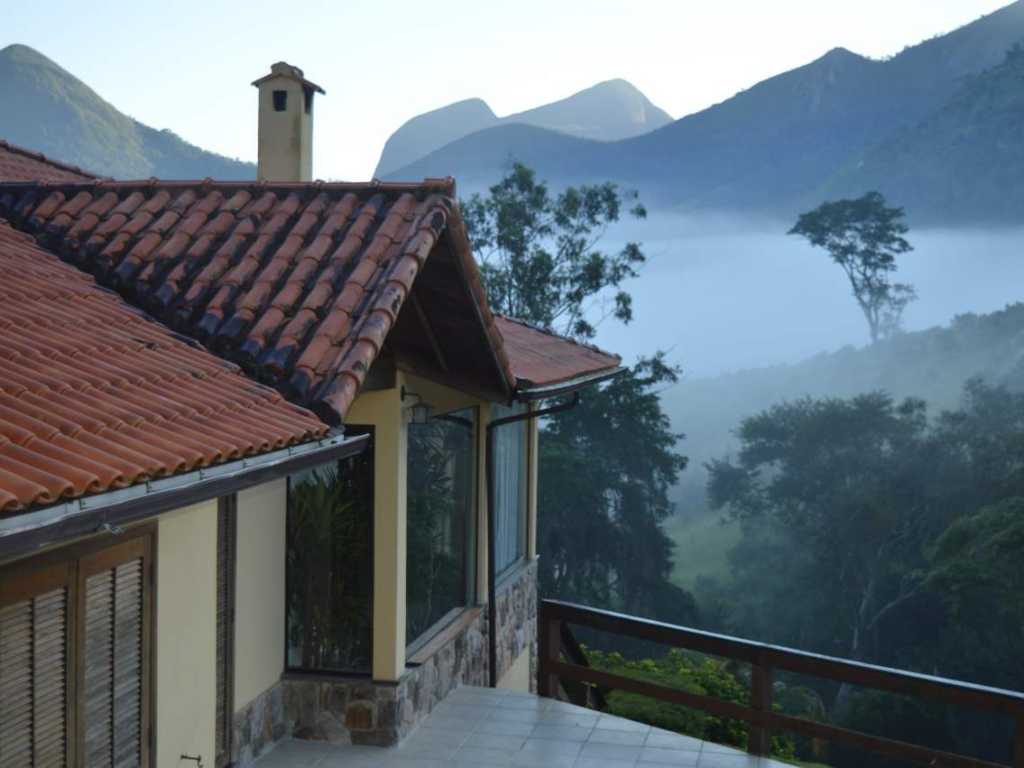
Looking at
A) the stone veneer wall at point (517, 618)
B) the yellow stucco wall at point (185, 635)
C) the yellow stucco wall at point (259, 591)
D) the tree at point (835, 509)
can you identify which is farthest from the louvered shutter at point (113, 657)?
the tree at point (835, 509)

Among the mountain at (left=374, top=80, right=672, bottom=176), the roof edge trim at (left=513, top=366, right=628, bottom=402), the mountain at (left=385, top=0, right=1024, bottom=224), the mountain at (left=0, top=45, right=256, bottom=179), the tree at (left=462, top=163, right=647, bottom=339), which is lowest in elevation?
the roof edge trim at (left=513, top=366, right=628, bottom=402)

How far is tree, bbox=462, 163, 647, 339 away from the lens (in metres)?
34.3

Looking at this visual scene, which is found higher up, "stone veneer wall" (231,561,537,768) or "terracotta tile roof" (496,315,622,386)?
"terracotta tile roof" (496,315,622,386)

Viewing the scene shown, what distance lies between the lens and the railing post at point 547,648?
9250mm

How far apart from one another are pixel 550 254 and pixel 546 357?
23652mm

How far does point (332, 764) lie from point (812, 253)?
245ft

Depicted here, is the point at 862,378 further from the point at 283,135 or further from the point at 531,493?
the point at 283,135

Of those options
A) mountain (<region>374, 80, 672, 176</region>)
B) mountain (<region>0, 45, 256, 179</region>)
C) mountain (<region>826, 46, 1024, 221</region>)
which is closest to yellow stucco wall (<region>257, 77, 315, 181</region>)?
mountain (<region>0, 45, 256, 179</region>)

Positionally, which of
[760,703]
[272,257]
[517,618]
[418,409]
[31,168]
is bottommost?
[517,618]

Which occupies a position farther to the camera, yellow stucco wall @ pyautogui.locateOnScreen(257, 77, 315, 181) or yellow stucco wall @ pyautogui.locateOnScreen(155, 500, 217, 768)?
yellow stucco wall @ pyautogui.locateOnScreen(257, 77, 315, 181)

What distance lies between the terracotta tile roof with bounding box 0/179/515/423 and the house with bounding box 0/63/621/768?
2 cm

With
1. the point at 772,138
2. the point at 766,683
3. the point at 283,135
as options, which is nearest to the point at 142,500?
the point at 766,683

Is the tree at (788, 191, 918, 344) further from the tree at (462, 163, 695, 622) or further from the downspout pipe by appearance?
the downspout pipe

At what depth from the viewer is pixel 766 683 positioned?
7.95m
